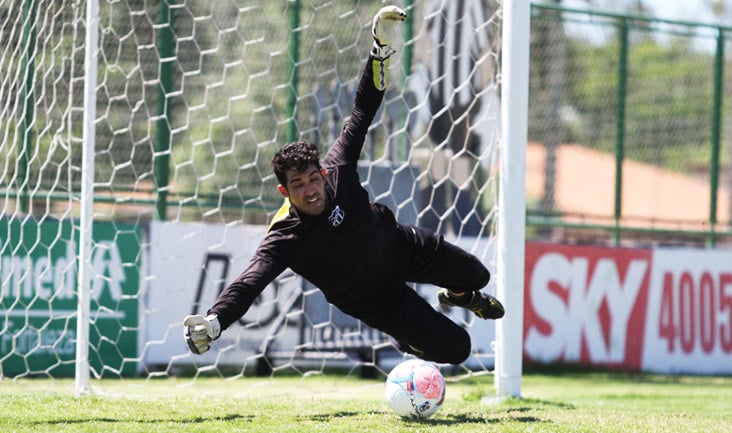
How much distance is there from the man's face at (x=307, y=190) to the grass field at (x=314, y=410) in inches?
45.2

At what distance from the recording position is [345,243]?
18.4 ft

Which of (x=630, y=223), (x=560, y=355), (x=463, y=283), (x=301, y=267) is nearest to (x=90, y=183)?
(x=301, y=267)

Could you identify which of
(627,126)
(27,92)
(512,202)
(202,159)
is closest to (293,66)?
(202,159)

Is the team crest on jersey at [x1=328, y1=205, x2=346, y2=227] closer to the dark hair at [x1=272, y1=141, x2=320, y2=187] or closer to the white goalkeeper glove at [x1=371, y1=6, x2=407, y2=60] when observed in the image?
the dark hair at [x1=272, y1=141, x2=320, y2=187]

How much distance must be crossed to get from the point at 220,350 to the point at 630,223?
4873 mm

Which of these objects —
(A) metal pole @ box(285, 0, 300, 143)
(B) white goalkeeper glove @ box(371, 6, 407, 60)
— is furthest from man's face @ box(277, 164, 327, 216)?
(A) metal pole @ box(285, 0, 300, 143)

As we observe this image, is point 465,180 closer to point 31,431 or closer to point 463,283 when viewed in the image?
point 463,283

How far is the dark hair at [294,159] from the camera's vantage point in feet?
17.5

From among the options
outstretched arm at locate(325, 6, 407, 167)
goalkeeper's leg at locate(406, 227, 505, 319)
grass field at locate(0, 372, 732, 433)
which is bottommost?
grass field at locate(0, 372, 732, 433)

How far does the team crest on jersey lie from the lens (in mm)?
5520

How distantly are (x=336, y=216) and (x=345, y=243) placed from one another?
0.55 ft

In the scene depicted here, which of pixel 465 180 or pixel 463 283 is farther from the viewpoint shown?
pixel 465 180

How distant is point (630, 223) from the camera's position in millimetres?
11570

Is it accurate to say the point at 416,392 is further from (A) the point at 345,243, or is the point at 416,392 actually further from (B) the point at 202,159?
(B) the point at 202,159
